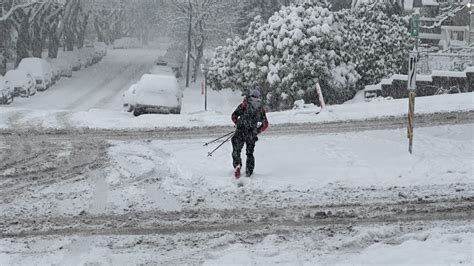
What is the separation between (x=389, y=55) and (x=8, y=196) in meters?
21.4

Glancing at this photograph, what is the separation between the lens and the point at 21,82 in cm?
3444

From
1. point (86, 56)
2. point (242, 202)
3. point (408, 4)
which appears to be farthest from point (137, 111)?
point (86, 56)

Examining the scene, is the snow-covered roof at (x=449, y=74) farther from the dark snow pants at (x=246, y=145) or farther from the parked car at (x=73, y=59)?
the parked car at (x=73, y=59)

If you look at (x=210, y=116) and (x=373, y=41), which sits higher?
(x=373, y=41)

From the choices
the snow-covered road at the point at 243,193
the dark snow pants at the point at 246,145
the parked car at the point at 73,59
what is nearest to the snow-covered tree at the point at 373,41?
the snow-covered road at the point at 243,193

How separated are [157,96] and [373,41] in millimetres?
10552

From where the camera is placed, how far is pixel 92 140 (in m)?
14.4

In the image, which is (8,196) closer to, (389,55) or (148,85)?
(148,85)

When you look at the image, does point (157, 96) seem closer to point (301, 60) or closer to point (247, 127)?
point (301, 60)

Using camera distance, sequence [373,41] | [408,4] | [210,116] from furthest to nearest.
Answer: [408,4], [373,41], [210,116]

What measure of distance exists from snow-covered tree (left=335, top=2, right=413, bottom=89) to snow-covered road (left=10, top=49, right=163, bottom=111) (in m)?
12.2

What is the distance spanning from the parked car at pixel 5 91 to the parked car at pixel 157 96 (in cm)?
981

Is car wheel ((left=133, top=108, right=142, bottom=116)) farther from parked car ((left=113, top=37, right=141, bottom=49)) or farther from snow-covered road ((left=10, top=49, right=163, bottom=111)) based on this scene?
parked car ((left=113, top=37, right=141, bottom=49))

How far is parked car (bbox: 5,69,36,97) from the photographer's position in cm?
3397
